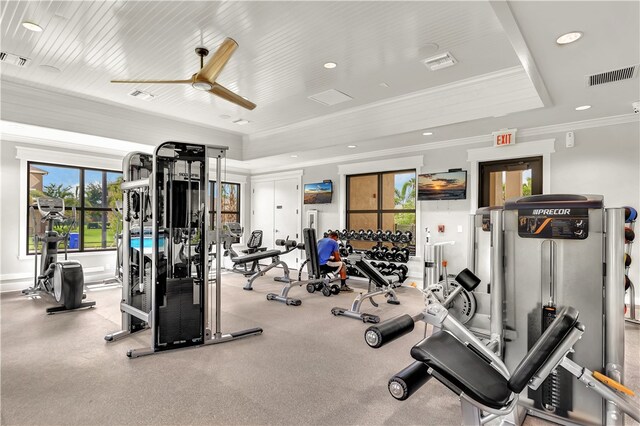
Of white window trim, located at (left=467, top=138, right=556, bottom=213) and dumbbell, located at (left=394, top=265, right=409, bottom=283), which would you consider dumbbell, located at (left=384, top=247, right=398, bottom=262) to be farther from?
white window trim, located at (left=467, top=138, right=556, bottom=213)

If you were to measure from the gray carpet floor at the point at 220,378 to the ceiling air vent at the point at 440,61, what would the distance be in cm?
310

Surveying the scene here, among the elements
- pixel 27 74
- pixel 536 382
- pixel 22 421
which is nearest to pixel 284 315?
pixel 22 421

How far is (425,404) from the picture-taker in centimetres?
236

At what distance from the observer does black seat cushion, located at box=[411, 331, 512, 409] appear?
1411 mm

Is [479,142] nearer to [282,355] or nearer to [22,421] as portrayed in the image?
[282,355]

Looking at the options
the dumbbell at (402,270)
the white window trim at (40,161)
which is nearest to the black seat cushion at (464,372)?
the dumbbell at (402,270)

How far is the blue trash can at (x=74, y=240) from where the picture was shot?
21.2 feet

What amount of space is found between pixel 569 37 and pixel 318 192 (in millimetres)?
5745

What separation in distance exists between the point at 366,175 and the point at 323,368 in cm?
508

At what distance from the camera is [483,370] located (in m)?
1.53

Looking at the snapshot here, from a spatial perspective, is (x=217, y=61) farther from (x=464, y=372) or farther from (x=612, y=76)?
(x=612, y=76)

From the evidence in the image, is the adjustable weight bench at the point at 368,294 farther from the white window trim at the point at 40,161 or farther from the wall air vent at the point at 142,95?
the white window trim at the point at 40,161

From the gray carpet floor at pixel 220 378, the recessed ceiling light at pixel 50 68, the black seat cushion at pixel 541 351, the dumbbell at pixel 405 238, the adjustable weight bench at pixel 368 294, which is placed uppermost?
the recessed ceiling light at pixel 50 68

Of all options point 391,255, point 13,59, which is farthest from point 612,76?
point 13,59
